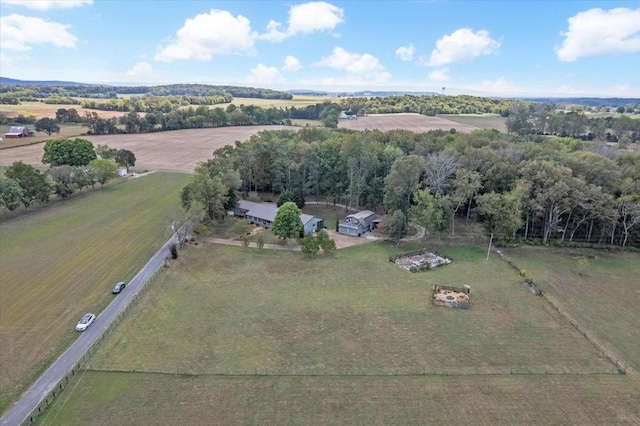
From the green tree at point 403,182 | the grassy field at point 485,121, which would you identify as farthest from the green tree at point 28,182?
the grassy field at point 485,121

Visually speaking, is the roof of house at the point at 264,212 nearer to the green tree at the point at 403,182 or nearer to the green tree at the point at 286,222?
the green tree at the point at 286,222

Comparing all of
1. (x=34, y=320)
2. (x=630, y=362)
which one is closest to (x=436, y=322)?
(x=630, y=362)

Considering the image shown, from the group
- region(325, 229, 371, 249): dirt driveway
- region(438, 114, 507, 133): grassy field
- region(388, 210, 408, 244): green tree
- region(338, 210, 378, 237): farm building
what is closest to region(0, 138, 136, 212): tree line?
region(325, 229, 371, 249): dirt driveway

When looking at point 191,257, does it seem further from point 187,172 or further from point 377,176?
point 187,172

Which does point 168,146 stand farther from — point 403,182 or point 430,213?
point 430,213

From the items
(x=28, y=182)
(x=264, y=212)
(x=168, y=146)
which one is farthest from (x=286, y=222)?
(x=168, y=146)
